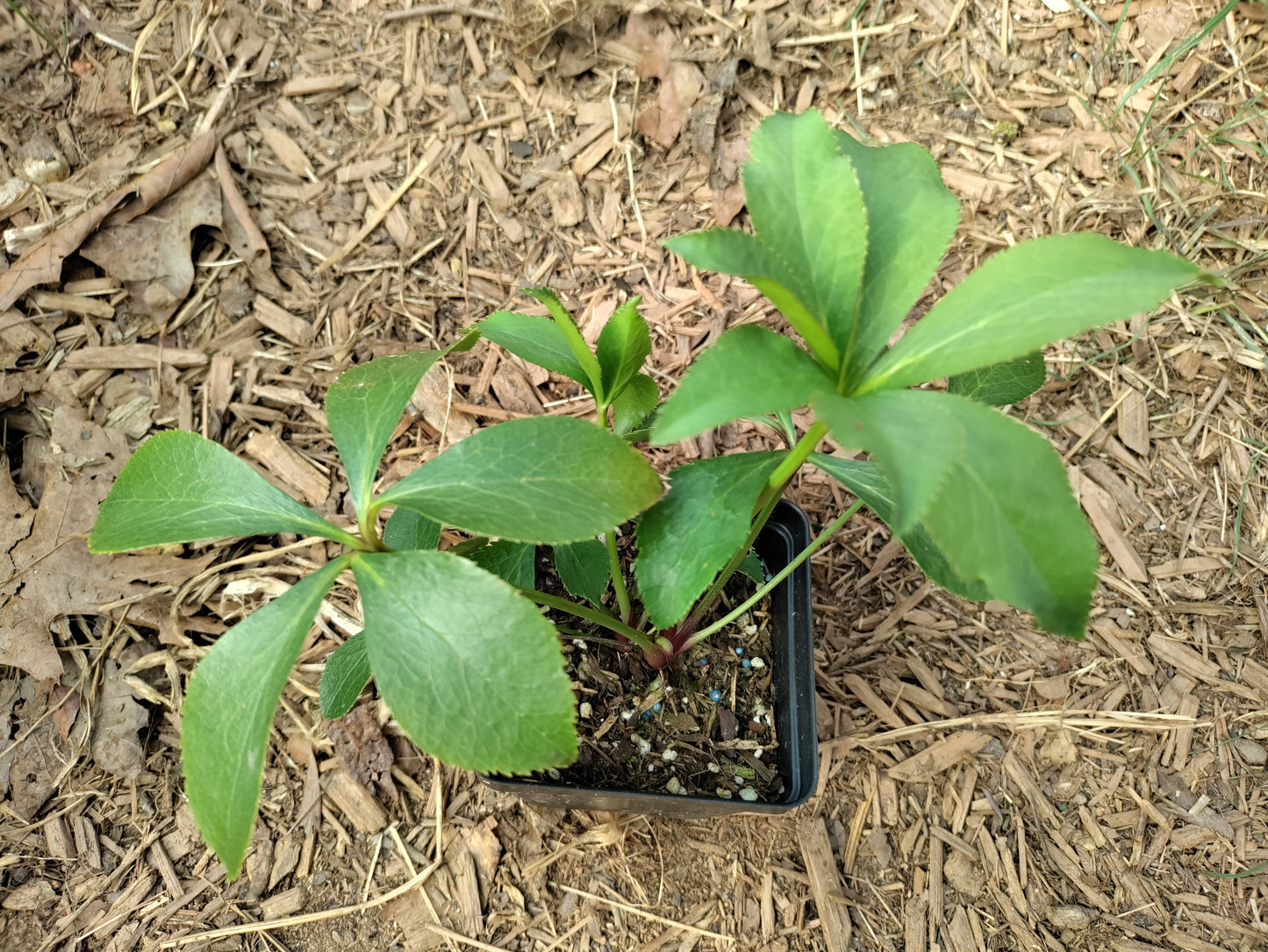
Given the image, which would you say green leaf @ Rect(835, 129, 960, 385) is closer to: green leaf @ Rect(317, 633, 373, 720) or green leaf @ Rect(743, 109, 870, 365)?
green leaf @ Rect(743, 109, 870, 365)

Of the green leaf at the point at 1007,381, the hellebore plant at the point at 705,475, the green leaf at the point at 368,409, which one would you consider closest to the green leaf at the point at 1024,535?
the hellebore plant at the point at 705,475

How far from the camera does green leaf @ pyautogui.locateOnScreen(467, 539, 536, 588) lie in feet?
3.25

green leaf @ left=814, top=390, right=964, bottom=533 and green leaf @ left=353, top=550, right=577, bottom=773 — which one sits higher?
green leaf @ left=814, top=390, right=964, bottom=533

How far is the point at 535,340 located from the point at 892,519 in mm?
430

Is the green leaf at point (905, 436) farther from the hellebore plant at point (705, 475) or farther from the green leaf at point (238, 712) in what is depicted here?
the green leaf at point (238, 712)

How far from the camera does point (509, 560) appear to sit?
1.01 meters

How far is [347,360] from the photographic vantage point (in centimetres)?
160

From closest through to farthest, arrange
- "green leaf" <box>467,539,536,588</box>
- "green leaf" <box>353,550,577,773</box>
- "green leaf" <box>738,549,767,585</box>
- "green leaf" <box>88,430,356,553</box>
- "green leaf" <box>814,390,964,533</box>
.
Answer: "green leaf" <box>814,390,964,533</box>
"green leaf" <box>353,550,577,773</box>
"green leaf" <box>88,430,356,553</box>
"green leaf" <box>467,539,536,588</box>
"green leaf" <box>738,549,767,585</box>

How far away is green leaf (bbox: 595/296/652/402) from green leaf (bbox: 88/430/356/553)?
0.31m

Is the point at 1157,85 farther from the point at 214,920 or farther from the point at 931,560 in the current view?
the point at 214,920

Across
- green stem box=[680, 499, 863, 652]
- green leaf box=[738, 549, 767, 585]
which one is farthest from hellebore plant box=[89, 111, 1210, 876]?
green leaf box=[738, 549, 767, 585]

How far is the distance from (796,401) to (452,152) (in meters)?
1.41

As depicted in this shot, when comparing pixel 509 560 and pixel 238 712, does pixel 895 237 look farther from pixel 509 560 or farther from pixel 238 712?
pixel 238 712

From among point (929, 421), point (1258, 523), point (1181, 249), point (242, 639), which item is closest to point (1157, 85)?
point (1181, 249)
